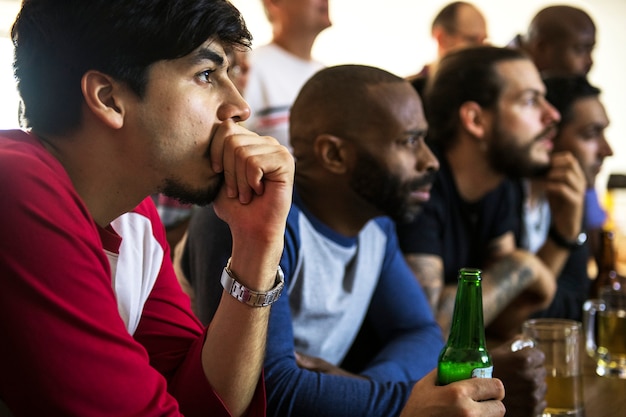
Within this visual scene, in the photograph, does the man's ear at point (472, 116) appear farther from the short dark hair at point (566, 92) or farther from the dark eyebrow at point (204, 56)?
the dark eyebrow at point (204, 56)

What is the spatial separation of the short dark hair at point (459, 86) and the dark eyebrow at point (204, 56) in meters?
1.27

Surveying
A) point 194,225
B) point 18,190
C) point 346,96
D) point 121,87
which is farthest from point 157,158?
point 346,96

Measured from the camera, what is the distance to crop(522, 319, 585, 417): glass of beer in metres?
1.12

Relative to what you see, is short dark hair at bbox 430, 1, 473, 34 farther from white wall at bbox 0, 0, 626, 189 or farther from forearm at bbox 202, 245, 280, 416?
forearm at bbox 202, 245, 280, 416

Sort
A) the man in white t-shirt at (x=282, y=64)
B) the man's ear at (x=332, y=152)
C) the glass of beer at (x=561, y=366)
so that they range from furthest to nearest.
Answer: the man in white t-shirt at (x=282, y=64) < the man's ear at (x=332, y=152) < the glass of beer at (x=561, y=366)

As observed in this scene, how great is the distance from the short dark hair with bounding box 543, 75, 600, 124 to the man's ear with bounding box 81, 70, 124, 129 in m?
1.85

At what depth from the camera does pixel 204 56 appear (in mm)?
944

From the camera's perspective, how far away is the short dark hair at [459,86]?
2.14 m

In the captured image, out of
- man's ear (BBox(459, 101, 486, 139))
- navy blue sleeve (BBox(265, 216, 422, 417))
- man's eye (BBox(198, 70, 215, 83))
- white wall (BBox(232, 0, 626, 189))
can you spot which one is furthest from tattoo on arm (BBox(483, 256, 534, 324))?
white wall (BBox(232, 0, 626, 189))

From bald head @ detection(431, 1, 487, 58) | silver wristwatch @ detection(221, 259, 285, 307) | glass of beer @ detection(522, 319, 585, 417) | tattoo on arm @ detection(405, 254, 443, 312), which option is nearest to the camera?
silver wristwatch @ detection(221, 259, 285, 307)

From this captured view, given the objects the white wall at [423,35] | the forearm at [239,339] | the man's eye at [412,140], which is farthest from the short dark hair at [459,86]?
the white wall at [423,35]

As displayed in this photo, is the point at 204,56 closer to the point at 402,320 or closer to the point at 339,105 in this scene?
the point at 339,105

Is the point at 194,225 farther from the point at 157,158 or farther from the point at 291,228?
the point at 157,158

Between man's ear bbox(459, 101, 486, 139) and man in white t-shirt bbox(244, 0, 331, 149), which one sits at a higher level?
man in white t-shirt bbox(244, 0, 331, 149)
